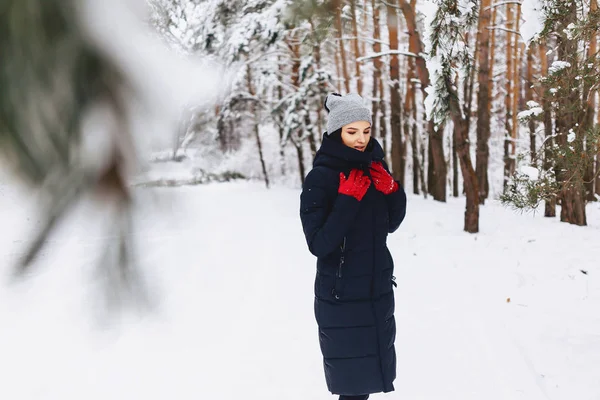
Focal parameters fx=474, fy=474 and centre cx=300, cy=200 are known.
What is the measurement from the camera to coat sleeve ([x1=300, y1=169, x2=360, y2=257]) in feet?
7.20

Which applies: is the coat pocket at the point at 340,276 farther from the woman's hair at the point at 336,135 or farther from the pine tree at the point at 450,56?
the pine tree at the point at 450,56

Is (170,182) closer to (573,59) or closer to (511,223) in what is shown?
(573,59)

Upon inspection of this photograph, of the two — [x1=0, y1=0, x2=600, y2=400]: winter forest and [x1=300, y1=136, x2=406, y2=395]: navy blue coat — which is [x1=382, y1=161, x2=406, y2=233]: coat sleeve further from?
[x1=0, y1=0, x2=600, y2=400]: winter forest

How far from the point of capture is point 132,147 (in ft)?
2.07

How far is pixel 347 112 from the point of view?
2297 mm

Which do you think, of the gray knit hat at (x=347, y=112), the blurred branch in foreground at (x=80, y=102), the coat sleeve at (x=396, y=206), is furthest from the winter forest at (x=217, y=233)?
the coat sleeve at (x=396, y=206)

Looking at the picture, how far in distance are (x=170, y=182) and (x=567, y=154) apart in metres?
3.95

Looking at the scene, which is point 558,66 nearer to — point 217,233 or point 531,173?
point 531,173

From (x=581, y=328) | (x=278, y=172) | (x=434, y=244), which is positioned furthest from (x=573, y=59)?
(x=278, y=172)

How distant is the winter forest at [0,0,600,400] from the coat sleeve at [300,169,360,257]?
1.22 feet

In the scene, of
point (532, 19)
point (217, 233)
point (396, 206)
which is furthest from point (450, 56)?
point (396, 206)

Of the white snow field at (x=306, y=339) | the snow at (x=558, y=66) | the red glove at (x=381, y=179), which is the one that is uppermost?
the snow at (x=558, y=66)

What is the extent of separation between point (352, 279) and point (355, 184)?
0.46 m

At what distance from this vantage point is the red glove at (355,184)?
86.9 inches
